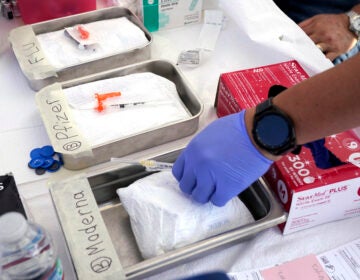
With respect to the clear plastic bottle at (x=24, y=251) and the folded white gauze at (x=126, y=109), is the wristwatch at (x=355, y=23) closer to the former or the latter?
the folded white gauze at (x=126, y=109)

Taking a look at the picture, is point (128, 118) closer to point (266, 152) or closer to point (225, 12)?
point (266, 152)

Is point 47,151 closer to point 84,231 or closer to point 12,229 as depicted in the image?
point 84,231

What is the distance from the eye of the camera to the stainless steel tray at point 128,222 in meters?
0.58

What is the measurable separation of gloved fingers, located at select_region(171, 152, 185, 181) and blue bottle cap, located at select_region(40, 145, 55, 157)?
25 centimetres

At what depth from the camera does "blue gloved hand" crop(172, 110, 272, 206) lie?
0.62 meters

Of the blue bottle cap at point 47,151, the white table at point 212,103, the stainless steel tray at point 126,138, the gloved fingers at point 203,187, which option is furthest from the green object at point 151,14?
the gloved fingers at point 203,187

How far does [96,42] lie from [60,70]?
0.39 ft

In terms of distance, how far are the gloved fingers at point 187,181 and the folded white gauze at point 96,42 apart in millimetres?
401

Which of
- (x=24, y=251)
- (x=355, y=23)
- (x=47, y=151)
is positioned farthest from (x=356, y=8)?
(x=24, y=251)

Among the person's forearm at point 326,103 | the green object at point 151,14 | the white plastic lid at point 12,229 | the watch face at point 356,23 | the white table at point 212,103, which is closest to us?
the white plastic lid at point 12,229

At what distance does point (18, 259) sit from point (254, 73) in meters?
0.56

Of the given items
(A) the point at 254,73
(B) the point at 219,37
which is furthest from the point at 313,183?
(B) the point at 219,37

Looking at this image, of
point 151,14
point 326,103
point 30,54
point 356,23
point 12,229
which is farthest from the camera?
point 356,23

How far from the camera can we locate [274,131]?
598 mm
